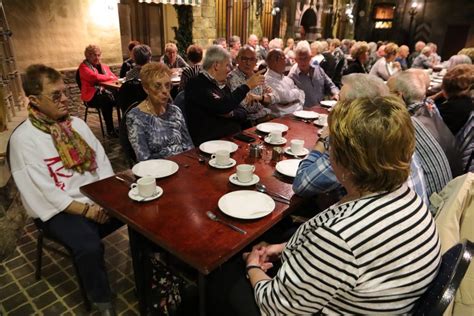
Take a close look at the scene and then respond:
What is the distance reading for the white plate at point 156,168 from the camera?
1.72 meters

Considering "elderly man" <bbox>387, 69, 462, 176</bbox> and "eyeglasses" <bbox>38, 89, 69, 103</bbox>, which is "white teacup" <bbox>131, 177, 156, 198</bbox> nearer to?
"eyeglasses" <bbox>38, 89, 69, 103</bbox>

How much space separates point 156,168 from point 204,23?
7.38m

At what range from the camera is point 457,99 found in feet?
9.08

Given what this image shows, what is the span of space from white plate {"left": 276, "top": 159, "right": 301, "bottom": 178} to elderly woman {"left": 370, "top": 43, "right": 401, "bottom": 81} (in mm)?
4761

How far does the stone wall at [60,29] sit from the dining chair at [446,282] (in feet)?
21.6

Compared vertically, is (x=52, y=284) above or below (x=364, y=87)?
below

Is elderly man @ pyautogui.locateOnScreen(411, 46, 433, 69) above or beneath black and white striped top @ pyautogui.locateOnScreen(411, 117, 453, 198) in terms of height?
above

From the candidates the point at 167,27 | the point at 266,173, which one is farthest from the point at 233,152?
the point at 167,27

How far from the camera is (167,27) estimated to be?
396 inches

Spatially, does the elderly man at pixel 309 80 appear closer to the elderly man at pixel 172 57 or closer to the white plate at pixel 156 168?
the elderly man at pixel 172 57

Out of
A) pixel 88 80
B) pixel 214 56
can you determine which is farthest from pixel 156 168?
pixel 88 80

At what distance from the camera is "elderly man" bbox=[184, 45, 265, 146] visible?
105 inches

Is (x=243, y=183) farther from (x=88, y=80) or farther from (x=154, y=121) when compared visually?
(x=88, y=80)

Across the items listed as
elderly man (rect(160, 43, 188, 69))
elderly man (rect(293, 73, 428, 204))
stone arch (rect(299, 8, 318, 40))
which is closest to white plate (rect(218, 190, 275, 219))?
elderly man (rect(293, 73, 428, 204))
